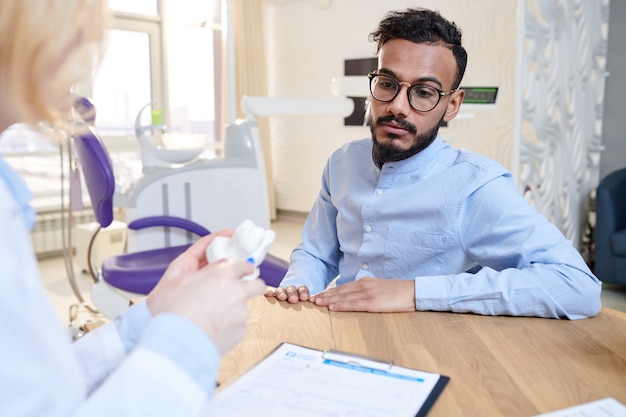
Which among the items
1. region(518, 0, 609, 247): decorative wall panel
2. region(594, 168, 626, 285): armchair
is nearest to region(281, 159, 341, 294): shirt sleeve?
region(518, 0, 609, 247): decorative wall panel

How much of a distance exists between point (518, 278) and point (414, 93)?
53 centimetres

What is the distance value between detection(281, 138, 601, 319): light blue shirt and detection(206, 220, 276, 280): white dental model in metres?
0.52

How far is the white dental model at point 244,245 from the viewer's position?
78 cm

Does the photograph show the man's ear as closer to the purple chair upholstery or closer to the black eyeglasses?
the black eyeglasses

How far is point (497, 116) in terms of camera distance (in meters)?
4.86

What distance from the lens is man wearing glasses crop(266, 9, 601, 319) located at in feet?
3.94

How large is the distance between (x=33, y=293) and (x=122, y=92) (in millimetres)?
5526

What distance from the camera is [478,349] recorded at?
3.27ft

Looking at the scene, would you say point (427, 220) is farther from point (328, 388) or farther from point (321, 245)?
point (328, 388)

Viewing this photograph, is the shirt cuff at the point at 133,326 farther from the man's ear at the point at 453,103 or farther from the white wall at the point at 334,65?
the white wall at the point at 334,65

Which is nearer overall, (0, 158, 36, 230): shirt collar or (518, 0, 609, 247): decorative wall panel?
(0, 158, 36, 230): shirt collar

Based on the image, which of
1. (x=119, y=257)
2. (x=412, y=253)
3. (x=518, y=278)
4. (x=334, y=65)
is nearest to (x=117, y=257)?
(x=119, y=257)

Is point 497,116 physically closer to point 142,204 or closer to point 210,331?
point 142,204

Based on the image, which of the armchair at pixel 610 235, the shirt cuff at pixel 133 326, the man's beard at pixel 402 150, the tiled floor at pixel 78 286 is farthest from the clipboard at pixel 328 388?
the armchair at pixel 610 235
